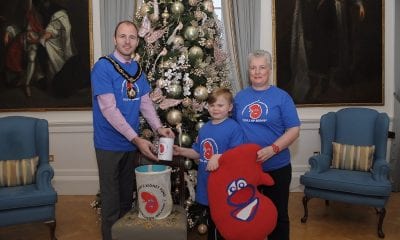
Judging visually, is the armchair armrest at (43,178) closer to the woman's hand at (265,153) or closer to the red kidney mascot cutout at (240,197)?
the red kidney mascot cutout at (240,197)

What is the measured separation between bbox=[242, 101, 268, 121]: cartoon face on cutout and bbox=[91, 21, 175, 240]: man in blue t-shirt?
74 centimetres

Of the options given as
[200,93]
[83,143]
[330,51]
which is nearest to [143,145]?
[200,93]

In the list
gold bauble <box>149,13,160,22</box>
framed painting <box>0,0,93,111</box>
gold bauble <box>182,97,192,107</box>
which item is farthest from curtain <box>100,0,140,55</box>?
gold bauble <box>182,97,192,107</box>

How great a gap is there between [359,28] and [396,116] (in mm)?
1339

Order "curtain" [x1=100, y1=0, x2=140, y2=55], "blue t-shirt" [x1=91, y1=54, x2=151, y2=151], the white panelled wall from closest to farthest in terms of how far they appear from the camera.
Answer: "blue t-shirt" [x1=91, y1=54, x2=151, y2=151] < "curtain" [x1=100, y1=0, x2=140, y2=55] < the white panelled wall

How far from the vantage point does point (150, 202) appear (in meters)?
2.86

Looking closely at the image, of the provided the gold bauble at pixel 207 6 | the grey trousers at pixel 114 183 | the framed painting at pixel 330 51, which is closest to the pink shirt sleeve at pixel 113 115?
the grey trousers at pixel 114 183

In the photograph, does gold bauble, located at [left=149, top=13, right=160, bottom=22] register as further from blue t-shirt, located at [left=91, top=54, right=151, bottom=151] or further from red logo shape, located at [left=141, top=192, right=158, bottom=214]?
red logo shape, located at [left=141, top=192, right=158, bottom=214]

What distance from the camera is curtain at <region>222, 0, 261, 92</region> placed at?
5617 millimetres

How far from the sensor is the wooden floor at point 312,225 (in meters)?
4.16

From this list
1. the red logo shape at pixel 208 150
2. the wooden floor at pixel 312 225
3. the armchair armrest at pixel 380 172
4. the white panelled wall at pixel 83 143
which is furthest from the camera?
the white panelled wall at pixel 83 143

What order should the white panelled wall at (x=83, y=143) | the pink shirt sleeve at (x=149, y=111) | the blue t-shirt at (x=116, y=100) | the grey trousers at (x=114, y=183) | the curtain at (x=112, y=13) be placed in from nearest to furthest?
the blue t-shirt at (x=116, y=100)
the grey trousers at (x=114, y=183)
the pink shirt sleeve at (x=149, y=111)
the curtain at (x=112, y=13)
the white panelled wall at (x=83, y=143)

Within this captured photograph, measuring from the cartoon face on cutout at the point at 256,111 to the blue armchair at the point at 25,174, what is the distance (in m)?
2.24

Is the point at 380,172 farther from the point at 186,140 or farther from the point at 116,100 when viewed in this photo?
the point at 116,100
